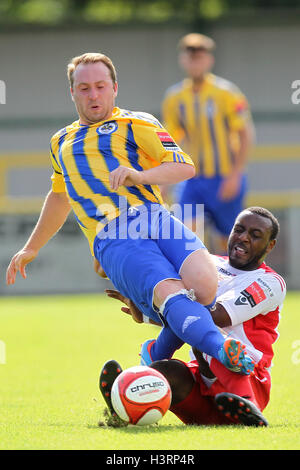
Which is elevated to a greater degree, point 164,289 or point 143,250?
point 143,250

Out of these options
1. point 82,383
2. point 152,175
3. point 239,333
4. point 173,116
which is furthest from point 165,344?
point 173,116

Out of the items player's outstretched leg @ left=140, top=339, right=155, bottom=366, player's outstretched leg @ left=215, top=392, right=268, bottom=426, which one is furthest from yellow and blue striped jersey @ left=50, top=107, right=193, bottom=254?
player's outstretched leg @ left=215, top=392, right=268, bottom=426

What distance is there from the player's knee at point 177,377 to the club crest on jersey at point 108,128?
123 cm

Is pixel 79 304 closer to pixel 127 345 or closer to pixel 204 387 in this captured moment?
pixel 127 345

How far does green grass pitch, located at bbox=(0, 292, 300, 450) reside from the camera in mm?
3949

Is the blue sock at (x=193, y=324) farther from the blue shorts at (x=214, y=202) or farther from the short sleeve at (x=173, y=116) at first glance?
the short sleeve at (x=173, y=116)

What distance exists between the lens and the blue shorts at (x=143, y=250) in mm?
4578

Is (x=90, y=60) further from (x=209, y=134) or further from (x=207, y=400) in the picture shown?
(x=209, y=134)

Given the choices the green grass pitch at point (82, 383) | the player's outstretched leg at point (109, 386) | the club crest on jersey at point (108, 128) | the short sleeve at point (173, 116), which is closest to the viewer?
the green grass pitch at point (82, 383)

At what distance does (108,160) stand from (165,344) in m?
0.98

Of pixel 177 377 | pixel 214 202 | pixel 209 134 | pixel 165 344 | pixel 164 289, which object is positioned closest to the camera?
pixel 164 289

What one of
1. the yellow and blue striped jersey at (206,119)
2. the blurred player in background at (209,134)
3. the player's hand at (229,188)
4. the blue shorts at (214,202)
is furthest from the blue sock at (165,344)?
the yellow and blue striped jersey at (206,119)

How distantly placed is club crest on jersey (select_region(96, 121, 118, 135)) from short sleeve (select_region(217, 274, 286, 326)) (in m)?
1.05

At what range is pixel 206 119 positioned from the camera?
35.6 feet
